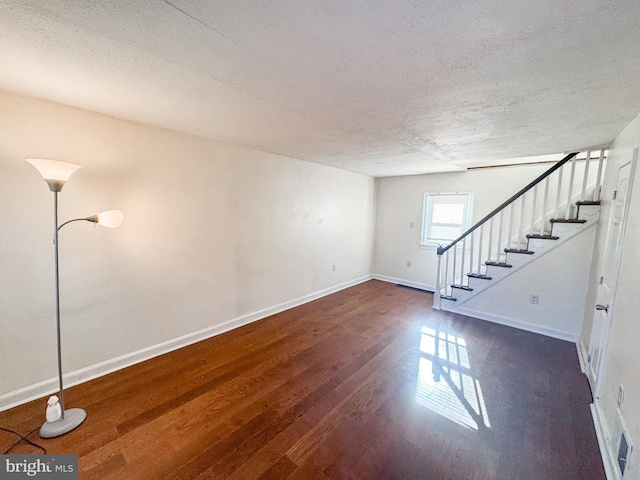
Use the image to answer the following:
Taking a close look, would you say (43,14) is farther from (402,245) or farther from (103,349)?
(402,245)

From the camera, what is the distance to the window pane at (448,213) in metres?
4.72

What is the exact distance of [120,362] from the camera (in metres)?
2.42

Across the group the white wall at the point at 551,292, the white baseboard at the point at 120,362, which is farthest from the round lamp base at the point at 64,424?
the white wall at the point at 551,292

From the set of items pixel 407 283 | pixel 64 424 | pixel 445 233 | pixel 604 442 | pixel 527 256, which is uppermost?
pixel 445 233

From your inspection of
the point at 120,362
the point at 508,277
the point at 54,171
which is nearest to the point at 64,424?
the point at 120,362

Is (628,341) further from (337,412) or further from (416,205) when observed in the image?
(416,205)

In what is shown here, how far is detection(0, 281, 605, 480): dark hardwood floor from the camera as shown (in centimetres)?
154

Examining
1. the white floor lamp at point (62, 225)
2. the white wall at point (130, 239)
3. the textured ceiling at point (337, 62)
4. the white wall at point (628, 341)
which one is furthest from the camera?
the white wall at point (130, 239)

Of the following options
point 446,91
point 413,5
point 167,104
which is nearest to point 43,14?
point 167,104

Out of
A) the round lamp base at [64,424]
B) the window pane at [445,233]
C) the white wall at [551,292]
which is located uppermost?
the window pane at [445,233]

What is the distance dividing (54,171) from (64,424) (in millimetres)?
1691

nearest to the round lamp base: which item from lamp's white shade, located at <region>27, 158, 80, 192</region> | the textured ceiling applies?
lamp's white shade, located at <region>27, 158, 80, 192</region>

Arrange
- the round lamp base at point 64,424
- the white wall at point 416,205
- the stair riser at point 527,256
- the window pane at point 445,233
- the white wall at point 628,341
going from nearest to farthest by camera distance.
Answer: the white wall at point 628,341, the round lamp base at point 64,424, the stair riser at point 527,256, the white wall at point 416,205, the window pane at point 445,233

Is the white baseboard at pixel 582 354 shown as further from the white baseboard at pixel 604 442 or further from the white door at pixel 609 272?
the white baseboard at pixel 604 442
